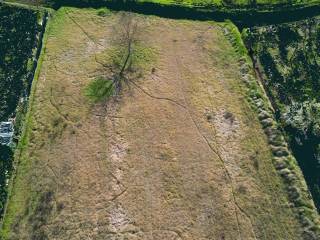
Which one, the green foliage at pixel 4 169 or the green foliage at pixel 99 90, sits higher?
the green foliage at pixel 99 90

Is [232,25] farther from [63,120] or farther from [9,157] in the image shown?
[9,157]

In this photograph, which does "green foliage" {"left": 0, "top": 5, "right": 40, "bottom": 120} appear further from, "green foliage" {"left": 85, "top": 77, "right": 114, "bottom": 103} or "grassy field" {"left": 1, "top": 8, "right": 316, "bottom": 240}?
"green foliage" {"left": 85, "top": 77, "right": 114, "bottom": 103}

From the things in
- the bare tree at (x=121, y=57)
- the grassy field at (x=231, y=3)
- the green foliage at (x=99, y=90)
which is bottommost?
the green foliage at (x=99, y=90)

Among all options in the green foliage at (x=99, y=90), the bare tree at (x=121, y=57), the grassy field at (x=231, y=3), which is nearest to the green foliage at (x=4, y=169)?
the green foliage at (x=99, y=90)

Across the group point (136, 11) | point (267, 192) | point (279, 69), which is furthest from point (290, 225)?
point (136, 11)

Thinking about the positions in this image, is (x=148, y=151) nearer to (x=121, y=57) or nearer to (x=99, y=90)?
(x=99, y=90)

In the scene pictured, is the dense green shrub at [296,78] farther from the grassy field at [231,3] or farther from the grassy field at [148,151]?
the grassy field at [148,151]

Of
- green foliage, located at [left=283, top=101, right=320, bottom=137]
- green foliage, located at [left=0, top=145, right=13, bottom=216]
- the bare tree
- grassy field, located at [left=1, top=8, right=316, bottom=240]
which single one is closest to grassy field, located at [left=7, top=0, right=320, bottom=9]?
the bare tree
